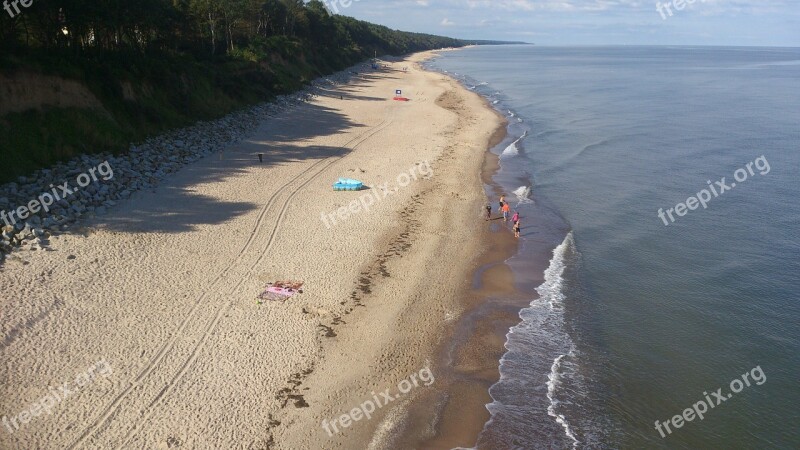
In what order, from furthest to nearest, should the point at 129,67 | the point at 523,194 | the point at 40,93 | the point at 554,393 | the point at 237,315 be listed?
the point at 129,67 → the point at 523,194 → the point at 40,93 → the point at 237,315 → the point at 554,393

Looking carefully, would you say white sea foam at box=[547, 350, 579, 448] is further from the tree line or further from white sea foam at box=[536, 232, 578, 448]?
the tree line

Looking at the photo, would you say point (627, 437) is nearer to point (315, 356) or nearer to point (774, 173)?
point (315, 356)

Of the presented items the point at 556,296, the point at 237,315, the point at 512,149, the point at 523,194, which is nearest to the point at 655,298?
the point at 556,296


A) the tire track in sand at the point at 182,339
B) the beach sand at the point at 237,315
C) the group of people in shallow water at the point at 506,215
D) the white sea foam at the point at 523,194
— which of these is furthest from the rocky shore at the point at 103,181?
the white sea foam at the point at 523,194

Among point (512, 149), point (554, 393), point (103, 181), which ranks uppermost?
point (103, 181)

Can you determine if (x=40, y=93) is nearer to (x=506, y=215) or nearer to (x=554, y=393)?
(x=506, y=215)

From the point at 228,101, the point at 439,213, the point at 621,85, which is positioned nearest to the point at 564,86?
the point at 621,85
